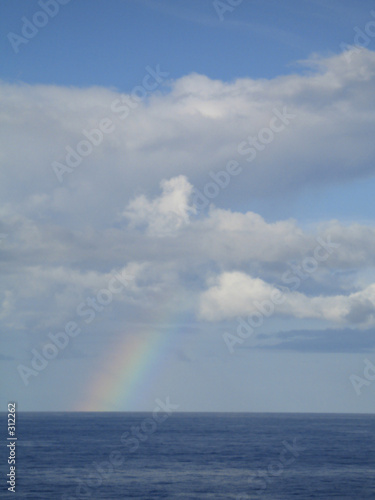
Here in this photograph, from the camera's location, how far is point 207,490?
3656 inches

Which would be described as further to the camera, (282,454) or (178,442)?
(178,442)

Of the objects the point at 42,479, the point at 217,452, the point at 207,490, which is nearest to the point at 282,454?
the point at 217,452

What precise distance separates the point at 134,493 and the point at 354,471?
4556cm

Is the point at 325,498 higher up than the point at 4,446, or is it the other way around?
the point at 4,446

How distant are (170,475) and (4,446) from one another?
6628 centimetres

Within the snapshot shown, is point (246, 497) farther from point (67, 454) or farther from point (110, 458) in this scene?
point (67, 454)

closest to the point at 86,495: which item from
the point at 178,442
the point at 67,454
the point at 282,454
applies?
the point at 67,454

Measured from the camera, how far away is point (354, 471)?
11181 centimetres

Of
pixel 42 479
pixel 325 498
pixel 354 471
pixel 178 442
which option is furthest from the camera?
pixel 178 442

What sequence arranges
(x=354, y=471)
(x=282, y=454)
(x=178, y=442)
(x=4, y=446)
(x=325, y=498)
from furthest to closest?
(x=178, y=442) < (x=4, y=446) < (x=282, y=454) < (x=354, y=471) < (x=325, y=498)

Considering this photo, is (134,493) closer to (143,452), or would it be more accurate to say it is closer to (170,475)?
(170,475)

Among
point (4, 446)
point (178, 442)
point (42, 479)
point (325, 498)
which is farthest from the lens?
point (178, 442)

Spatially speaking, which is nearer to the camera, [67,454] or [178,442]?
[67,454]

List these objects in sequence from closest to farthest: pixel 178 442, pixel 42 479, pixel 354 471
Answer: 1. pixel 42 479
2. pixel 354 471
3. pixel 178 442
